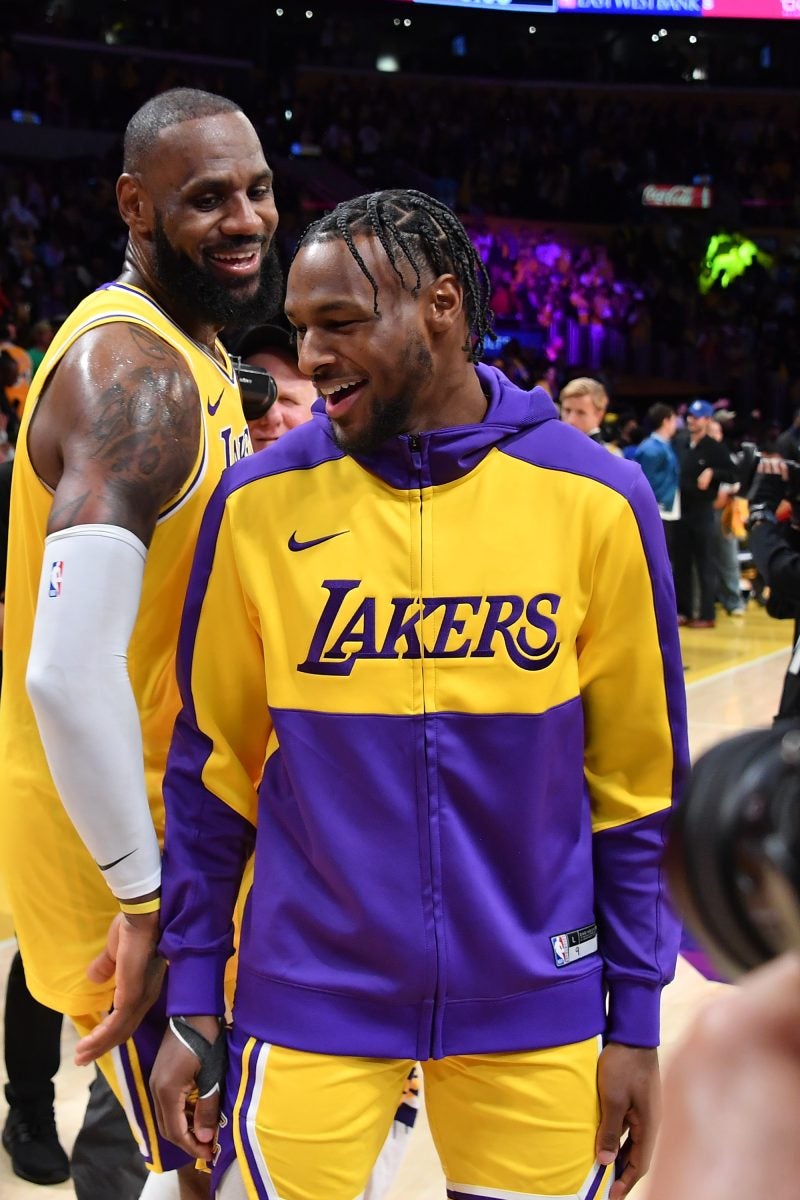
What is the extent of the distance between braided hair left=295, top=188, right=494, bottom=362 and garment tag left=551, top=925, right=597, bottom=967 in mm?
751

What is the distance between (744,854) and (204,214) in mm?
1621

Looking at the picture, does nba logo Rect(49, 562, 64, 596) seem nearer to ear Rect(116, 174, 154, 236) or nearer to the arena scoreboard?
ear Rect(116, 174, 154, 236)

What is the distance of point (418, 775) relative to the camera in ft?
5.52

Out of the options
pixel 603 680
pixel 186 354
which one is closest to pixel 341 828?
pixel 603 680

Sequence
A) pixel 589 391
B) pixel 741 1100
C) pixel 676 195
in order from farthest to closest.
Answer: pixel 676 195 < pixel 589 391 < pixel 741 1100

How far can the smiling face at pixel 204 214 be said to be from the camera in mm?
2061

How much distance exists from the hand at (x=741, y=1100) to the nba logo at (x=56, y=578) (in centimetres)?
124

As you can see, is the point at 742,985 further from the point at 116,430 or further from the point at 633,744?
the point at 116,430

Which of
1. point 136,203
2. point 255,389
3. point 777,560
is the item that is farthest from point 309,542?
point 777,560

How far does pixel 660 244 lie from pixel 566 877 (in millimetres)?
21711

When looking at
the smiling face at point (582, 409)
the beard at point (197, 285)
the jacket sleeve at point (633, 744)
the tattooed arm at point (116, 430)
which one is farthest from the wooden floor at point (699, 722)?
the smiling face at point (582, 409)

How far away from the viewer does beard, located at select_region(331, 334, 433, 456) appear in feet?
5.71

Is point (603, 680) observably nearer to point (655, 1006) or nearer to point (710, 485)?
point (655, 1006)

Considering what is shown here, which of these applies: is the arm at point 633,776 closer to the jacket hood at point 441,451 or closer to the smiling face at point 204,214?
the jacket hood at point 441,451
